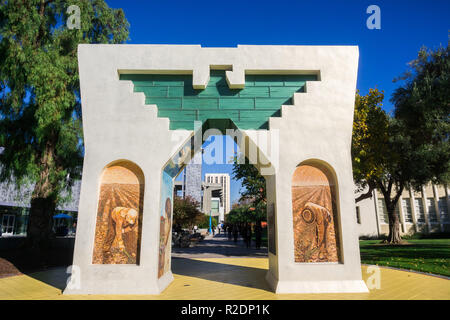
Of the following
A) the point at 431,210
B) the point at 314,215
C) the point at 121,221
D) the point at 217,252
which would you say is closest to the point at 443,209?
the point at 431,210

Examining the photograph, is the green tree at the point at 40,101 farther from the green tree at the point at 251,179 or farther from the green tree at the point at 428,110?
the green tree at the point at 428,110

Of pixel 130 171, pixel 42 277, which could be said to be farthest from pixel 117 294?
pixel 42 277

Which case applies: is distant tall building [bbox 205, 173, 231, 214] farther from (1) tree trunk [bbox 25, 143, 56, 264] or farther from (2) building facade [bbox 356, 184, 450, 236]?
(1) tree trunk [bbox 25, 143, 56, 264]

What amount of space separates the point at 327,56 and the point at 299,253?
225 inches

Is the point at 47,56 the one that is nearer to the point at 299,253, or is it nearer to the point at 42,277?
the point at 42,277

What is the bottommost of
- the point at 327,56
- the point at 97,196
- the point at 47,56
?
the point at 97,196

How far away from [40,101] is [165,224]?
8039mm

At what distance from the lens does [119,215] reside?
7516 mm

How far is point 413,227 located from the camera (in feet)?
102

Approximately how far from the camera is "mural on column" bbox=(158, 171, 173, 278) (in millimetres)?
7891

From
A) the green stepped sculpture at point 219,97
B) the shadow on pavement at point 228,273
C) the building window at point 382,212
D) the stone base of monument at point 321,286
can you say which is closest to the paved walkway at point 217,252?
the shadow on pavement at point 228,273

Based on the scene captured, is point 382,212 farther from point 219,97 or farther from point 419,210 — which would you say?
point 219,97

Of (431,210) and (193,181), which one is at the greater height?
(193,181)

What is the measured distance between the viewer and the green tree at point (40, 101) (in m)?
11.9
